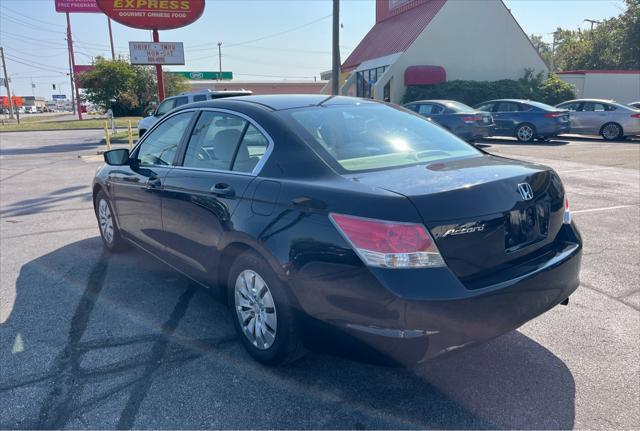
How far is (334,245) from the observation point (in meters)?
2.60

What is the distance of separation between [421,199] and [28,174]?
40.0 feet

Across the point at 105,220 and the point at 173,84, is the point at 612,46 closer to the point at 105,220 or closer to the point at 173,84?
the point at 173,84

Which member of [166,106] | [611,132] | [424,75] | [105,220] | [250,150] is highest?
[424,75]

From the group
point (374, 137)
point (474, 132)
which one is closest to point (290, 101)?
point (374, 137)

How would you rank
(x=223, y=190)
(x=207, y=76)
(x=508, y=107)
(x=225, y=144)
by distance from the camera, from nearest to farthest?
(x=223, y=190) < (x=225, y=144) < (x=508, y=107) < (x=207, y=76)

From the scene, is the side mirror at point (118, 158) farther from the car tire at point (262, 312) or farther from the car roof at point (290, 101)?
the car tire at point (262, 312)

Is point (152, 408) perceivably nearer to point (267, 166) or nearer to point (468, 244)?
point (267, 166)

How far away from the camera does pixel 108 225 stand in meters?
5.51

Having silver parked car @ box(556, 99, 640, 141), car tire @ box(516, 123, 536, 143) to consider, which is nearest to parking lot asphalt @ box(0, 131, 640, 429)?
car tire @ box(516, 123, 536, 143)

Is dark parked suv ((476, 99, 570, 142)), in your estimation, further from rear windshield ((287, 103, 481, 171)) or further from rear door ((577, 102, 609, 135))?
rear windshield ((287, 103, 481, 171))

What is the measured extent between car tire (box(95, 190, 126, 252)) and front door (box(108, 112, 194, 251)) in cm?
26

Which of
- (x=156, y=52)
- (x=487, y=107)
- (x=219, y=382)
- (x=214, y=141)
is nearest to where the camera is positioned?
(x=219, y=382)

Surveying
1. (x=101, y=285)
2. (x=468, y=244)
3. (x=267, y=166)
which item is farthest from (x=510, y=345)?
(x=101, y=285)

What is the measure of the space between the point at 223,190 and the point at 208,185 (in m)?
0.22
